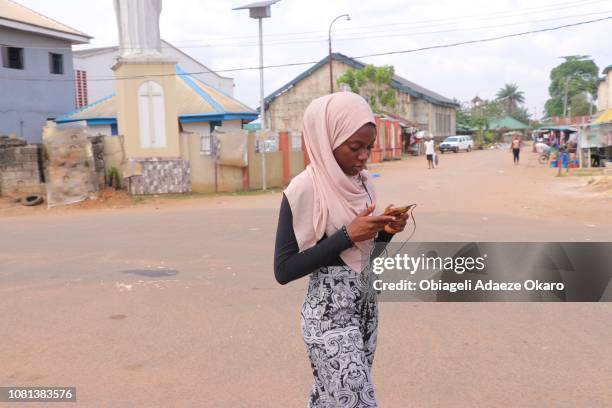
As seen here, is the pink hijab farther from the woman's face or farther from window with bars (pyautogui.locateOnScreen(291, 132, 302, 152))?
window with bars (pyautogui.locateOnScreen(291, 132, 302, 152))

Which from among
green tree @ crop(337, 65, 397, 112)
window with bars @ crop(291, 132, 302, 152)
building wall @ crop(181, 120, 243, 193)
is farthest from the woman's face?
green tree @ crop(337, 65, 397, 112)

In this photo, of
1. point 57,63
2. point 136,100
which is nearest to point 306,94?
point 57,63

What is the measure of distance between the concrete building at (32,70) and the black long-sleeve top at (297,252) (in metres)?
24.6

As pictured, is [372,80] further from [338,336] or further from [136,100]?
[338,336]

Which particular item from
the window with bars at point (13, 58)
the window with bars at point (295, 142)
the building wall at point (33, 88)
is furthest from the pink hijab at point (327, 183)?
the window with bars at point (13, 58)

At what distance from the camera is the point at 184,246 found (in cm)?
912

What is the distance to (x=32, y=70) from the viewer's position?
25047mm

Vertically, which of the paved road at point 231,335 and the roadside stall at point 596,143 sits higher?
the roadside stall at point 596,143

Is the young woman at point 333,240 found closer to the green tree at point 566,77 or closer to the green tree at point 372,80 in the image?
the green tree at point 372,80

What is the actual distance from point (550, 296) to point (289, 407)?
3.05 m

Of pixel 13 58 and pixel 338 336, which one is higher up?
pixel 13 58

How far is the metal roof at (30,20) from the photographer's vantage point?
2395 cm

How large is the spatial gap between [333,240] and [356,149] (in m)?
0.35

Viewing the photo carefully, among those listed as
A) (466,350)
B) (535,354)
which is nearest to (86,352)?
(466,350)
